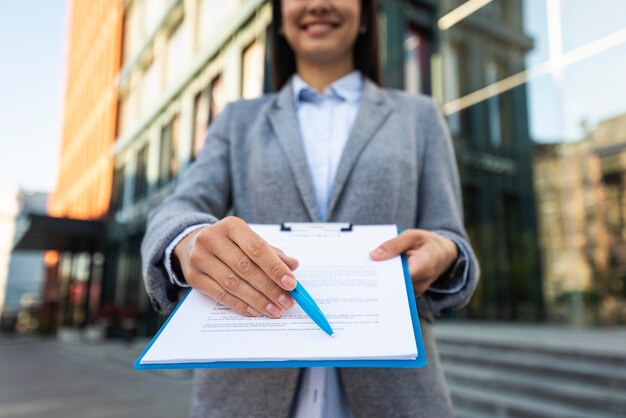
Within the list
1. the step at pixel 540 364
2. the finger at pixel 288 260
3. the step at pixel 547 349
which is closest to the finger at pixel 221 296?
the finger at pixel 288 260

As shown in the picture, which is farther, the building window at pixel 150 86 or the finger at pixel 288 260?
the building window at pixel 150 86

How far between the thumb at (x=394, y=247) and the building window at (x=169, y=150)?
557 inches

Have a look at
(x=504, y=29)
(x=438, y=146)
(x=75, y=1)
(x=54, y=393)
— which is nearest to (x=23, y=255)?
(x=75, y=1)

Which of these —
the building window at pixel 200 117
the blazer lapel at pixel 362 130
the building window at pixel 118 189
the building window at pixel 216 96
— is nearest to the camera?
the blazer lapel at pixel 362 130

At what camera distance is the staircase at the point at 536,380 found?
4.38 m

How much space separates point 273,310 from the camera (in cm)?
78

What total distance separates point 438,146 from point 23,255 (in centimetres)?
5377

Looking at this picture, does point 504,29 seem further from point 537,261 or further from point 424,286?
point 424,286

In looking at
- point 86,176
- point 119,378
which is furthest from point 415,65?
point 86,176

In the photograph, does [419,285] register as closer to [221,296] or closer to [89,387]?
[221,296]

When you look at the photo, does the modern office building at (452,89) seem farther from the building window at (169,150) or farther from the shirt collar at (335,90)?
the shirt collar at (335,90)

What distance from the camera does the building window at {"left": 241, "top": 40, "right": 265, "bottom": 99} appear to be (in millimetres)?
10107

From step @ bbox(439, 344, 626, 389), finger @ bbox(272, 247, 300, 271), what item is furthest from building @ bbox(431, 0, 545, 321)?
finger @ bbox(272, 247, 300, 271)

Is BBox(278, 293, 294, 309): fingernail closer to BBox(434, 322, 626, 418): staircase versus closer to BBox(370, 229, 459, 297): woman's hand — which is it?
BBox(370, 229, 459, 297): woman's hand
